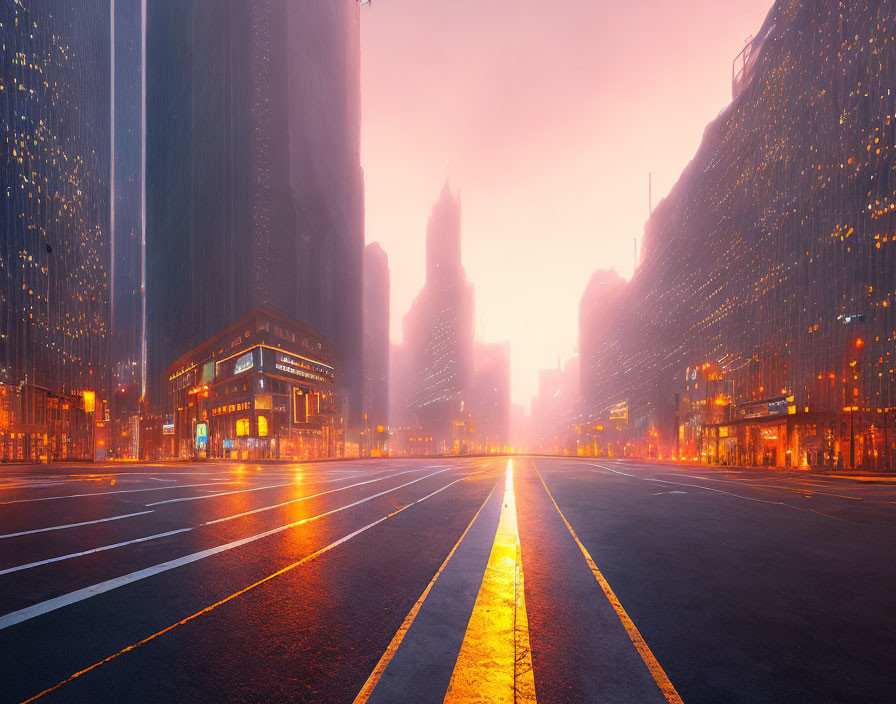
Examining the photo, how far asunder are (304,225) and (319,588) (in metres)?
109

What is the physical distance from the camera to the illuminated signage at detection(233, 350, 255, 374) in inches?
3406

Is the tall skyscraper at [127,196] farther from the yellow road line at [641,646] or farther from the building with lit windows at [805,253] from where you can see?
the yellow road line at [641,646]

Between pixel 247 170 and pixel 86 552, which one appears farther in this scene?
pixel 247 170

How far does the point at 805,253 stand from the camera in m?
55.6

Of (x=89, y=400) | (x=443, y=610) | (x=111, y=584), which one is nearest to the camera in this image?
(x=443, y=610)

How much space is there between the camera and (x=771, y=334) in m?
62.3

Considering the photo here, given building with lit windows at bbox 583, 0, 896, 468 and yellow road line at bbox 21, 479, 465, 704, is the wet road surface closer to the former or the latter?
yellow road line at bbox 21, 479, 465, 704

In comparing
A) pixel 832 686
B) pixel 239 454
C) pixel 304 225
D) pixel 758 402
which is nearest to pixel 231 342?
pixel 239 454

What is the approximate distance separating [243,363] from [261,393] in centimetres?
941

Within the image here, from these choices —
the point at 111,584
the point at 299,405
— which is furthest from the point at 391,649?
the point at 299,405

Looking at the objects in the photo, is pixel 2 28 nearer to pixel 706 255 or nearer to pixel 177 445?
pixel 177 445

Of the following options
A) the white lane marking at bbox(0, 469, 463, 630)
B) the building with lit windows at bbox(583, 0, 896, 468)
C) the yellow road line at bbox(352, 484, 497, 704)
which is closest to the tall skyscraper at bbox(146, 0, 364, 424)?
the building with lit windows at bbox(583, 0, 896, 468)

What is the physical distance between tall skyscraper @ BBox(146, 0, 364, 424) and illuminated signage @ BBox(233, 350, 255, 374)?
8.18m

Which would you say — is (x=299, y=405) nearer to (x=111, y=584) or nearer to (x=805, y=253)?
(x=805, y=253)
